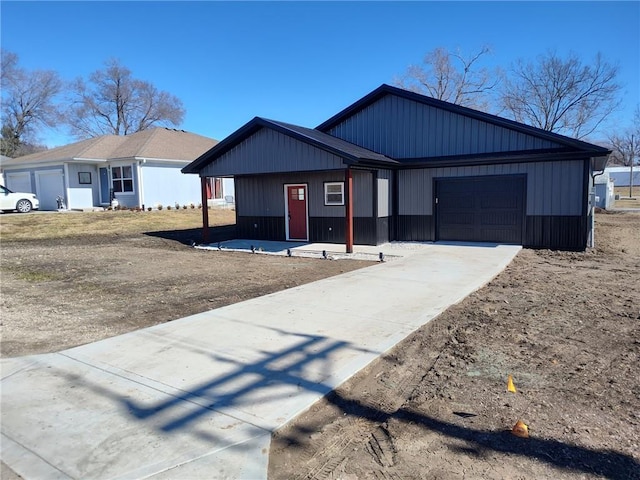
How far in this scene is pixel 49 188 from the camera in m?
25.9

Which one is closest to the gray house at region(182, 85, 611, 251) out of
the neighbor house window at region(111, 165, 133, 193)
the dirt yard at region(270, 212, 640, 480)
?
the dirt yard at region(270, 212, 640, 480)

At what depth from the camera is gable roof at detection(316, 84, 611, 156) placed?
1215cm

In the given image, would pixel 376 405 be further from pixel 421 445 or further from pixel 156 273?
pixel 156 273

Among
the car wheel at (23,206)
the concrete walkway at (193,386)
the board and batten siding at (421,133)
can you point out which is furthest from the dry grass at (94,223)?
the concrete walkway at (193,386)

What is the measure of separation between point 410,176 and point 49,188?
21741 millimetres

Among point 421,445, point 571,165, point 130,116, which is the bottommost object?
point 421,445

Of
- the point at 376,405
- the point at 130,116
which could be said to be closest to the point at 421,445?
the point at 376,405

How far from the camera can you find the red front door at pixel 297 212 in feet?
52.1

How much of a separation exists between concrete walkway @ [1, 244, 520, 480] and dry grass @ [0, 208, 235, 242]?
14.3m

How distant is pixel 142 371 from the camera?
177 inches

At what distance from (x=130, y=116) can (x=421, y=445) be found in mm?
57367

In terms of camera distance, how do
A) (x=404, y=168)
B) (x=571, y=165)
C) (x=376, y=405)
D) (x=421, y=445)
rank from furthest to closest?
(x=404, y=168) < (x=571, y=165) < (x=376, y=405) < (x=421, y=445)

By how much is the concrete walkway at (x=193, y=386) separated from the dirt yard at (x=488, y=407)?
304mm

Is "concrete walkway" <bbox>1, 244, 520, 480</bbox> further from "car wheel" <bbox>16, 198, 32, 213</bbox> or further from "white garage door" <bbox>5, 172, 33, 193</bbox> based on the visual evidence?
"white garage door" <bbox>5, 172, 33, 193</bbox>
